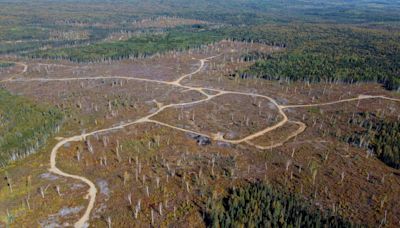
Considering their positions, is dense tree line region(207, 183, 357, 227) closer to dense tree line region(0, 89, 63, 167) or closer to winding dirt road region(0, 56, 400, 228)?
winding dirt road region(0, 56, 400, 228)

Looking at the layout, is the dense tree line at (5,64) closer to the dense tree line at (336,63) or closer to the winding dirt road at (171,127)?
the winding dirt road at (171,127)

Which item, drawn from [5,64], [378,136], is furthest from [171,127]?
[5,64]

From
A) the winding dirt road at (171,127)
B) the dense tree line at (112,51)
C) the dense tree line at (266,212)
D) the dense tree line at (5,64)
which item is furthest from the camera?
the dense tree line at (112,51)

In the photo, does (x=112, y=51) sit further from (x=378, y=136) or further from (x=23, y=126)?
(x=378, y=136)

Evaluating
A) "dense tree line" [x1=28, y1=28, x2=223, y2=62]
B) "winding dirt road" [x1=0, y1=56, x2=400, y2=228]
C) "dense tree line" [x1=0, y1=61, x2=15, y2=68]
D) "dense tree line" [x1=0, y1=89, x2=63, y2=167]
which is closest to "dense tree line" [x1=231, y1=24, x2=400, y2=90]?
"winding dirt road" [x1=0, y1=56, x2=400, y2=228]

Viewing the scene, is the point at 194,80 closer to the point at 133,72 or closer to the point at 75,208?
the point at 133,72

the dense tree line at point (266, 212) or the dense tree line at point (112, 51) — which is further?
the dense tree line at point (112, 51)

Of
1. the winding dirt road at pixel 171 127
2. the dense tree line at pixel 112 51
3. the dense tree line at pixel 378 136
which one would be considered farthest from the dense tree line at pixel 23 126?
the dense tree line at pixel 378 136
